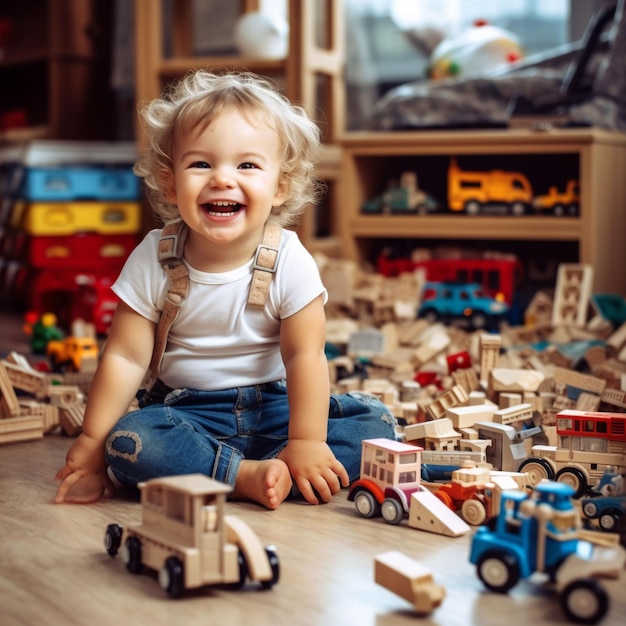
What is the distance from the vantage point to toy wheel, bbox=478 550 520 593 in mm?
800

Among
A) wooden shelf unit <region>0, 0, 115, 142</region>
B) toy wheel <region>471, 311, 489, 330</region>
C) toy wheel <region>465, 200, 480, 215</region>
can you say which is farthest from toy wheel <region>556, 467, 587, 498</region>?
wooden shelf unit <region>0, 0, 115, 142</region>

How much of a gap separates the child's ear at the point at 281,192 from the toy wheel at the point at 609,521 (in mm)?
530

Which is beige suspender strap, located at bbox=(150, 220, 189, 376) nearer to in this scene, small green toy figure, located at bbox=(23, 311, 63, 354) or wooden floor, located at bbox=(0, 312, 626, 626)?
wooden floor, located at bbox=(0, 312, 626, 626)

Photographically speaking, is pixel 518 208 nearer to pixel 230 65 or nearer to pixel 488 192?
pixel 488 192

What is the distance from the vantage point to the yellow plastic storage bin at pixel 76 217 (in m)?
2.46

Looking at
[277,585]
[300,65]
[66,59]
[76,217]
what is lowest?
[277,585]

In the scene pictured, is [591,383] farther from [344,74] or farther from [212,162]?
[344,74]

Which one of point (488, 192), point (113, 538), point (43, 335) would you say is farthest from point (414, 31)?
point (113, 538)

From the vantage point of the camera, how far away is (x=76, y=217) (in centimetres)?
252

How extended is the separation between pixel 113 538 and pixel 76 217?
5.68ft

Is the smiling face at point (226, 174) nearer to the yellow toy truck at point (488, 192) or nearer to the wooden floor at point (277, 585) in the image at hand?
the wooden floor at point (277, 585)

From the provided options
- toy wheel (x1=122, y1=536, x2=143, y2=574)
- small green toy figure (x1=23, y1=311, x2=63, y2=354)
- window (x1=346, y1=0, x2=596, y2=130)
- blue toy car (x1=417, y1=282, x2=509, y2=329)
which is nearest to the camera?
toy wheel (x1=122, y1=536, x2=143, y2=574)

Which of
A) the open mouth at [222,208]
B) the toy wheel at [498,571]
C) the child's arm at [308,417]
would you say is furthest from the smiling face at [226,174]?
the toy wheel at [498,571]

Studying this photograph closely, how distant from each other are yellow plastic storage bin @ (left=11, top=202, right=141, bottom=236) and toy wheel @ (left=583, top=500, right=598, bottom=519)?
71.3 inches
